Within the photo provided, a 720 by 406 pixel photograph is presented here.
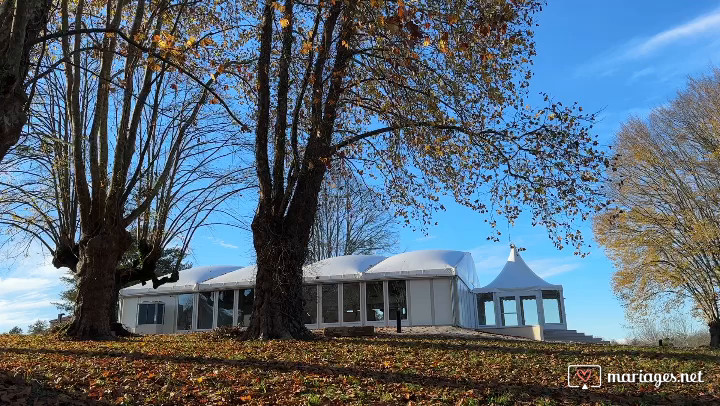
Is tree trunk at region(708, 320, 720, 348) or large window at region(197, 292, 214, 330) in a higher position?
large window at region(197, 292, 214, 330)

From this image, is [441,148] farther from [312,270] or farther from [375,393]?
[312,270]

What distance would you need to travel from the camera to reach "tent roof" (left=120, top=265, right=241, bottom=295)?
26.4 m

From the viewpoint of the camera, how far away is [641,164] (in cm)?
2214

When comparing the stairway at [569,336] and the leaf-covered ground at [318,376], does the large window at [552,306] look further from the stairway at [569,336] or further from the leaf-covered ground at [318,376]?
the leaf-covered ground at [318,376]

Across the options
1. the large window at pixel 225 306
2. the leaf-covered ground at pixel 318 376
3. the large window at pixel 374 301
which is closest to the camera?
the leaf-covered ground at pixel 318 376

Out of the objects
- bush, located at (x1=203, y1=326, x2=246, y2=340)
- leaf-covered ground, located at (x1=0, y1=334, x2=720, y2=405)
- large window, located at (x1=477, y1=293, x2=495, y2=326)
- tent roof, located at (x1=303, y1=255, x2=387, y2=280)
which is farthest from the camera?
large window, located at (x1=477, y1=293, x2=495, y2=326)

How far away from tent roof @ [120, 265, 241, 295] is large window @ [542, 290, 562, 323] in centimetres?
1607

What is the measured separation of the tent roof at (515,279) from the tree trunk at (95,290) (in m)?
18.0

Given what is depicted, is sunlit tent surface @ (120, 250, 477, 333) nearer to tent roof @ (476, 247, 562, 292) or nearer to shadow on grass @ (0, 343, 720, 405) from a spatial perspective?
tent roof @ (476, 247, 562, 292)

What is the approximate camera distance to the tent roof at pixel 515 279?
83.0 ft

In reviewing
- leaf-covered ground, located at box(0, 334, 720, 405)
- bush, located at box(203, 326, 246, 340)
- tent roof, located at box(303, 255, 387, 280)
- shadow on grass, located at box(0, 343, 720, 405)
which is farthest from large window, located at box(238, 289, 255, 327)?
shadow on grass, located at box(0, 343, 720, 405)

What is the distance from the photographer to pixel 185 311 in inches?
1061

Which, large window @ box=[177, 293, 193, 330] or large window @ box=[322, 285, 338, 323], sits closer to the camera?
large window @ box=[322, 285, 338, 323]

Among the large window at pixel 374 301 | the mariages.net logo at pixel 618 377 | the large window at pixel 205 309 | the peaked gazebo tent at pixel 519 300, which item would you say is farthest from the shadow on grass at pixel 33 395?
the peaked gazebo tent at pixel 519 300
